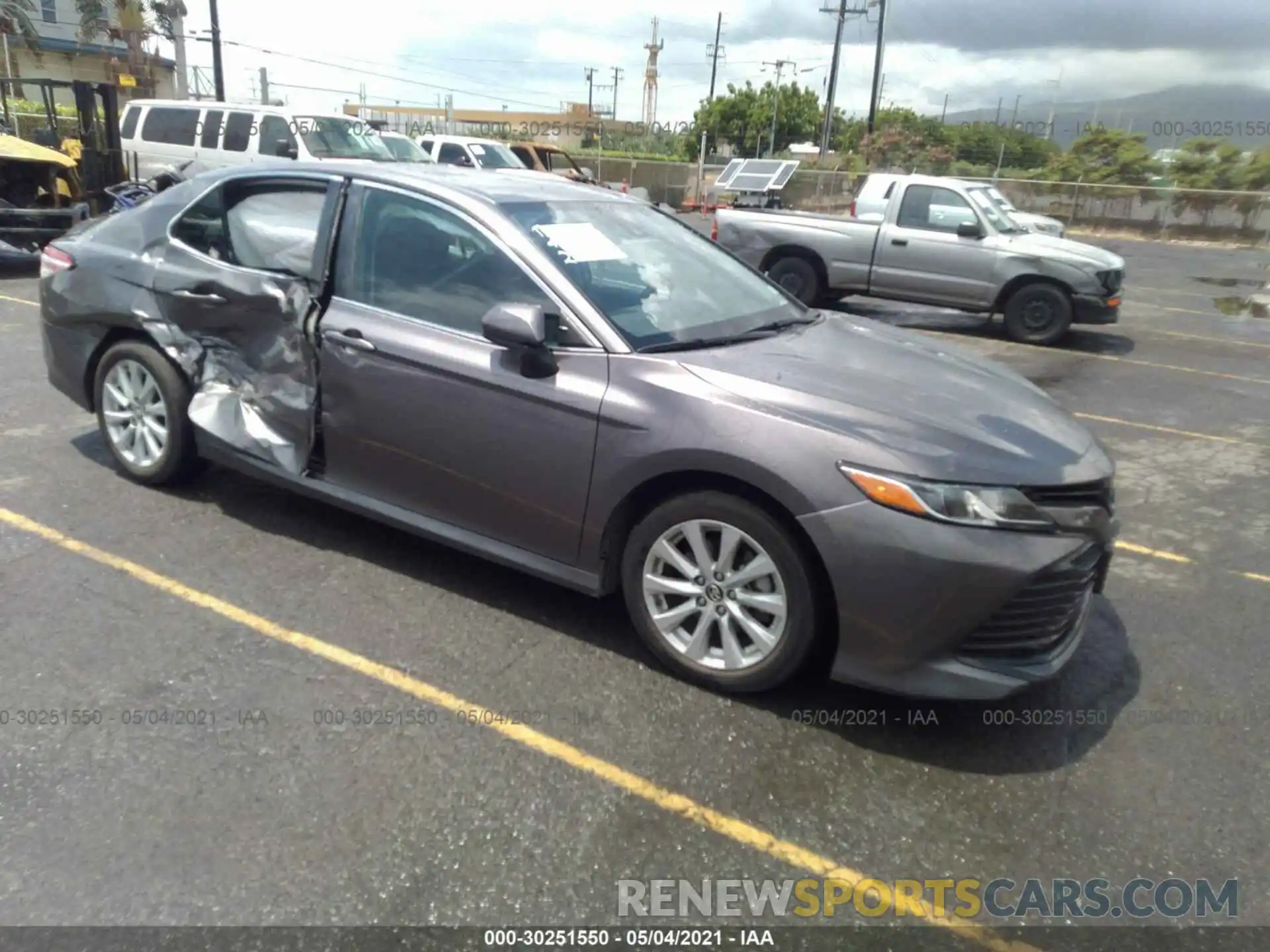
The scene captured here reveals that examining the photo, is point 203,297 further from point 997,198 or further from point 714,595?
point 997,198

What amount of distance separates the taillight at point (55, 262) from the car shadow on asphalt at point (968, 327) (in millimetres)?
7310

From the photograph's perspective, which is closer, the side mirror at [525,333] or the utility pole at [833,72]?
the side mirror at [525,333]

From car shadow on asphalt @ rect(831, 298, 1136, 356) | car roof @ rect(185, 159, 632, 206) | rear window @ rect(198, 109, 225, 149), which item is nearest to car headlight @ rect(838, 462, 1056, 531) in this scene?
car roof @ rect(185, 159, 632, 206)

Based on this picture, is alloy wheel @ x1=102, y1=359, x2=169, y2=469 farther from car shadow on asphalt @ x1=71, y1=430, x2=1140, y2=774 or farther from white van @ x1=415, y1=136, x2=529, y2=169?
white van @ x1=415, y1=136, x2=529, y2=169

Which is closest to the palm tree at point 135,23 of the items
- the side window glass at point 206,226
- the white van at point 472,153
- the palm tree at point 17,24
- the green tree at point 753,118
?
the palm tree at point 17,24

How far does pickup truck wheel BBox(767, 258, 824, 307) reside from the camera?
468 inches

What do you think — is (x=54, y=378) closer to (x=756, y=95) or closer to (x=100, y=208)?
(x=100, y=208)

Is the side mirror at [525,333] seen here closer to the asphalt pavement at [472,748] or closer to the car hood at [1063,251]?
the asphalt pavement at [472,748]

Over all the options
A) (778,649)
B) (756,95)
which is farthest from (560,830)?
(756,95)

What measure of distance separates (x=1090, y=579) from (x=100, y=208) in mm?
16219

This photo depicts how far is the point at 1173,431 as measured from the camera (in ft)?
24.1

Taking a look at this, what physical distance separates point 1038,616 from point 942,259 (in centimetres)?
891

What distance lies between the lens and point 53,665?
134 inches

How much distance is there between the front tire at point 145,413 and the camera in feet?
15.2
